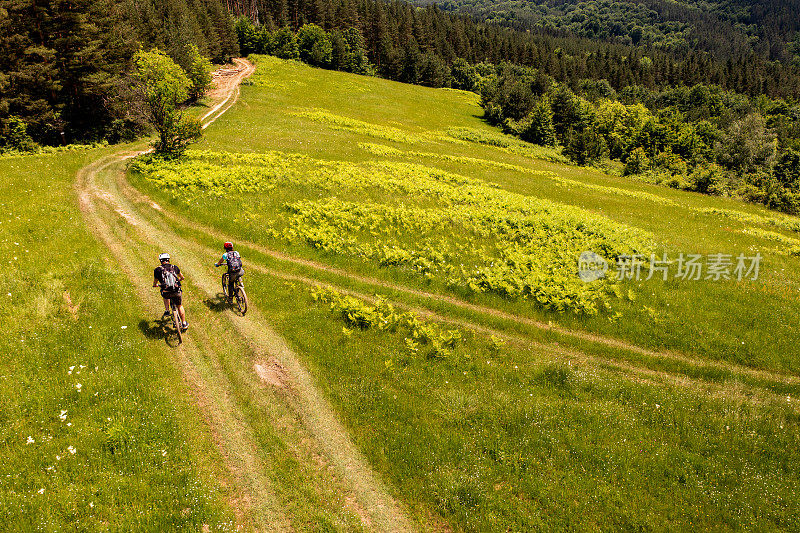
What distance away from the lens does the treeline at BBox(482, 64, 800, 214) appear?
2199 inches

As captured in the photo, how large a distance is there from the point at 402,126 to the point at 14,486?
6577 cm

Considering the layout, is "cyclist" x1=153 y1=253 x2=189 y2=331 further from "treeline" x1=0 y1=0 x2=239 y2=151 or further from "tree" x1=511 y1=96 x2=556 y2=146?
"tree" x1=511 y1=96 x2=556 y2=146

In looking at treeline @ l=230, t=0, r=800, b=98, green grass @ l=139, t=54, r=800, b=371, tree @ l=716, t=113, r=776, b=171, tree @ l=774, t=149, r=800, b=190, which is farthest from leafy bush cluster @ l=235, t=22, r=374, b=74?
tree @ l=774, t=149, r=800, b=190

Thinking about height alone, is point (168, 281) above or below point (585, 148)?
below

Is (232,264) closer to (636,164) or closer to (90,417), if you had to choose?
(90,417)

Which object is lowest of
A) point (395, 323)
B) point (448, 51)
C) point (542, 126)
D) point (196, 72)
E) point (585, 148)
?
point (395, 323)

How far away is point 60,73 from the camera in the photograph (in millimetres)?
39844

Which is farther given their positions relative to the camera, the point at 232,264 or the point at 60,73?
the point at 60,73

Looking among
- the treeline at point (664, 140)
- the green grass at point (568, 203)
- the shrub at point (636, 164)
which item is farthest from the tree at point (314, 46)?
the shrub at point (636, 164)

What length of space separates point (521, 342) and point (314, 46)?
11027cm

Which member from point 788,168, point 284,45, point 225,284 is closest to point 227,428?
point 225,284

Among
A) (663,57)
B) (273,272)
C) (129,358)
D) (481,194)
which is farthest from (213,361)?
(663,57)

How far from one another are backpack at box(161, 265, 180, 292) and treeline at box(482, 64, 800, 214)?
64.9 metres

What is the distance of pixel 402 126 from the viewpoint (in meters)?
66.9
